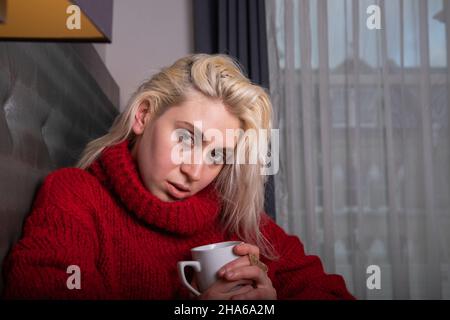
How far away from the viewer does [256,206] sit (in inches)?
46.4

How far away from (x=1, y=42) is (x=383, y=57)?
1.89 metres

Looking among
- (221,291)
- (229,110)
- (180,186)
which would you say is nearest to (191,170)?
(180,186)

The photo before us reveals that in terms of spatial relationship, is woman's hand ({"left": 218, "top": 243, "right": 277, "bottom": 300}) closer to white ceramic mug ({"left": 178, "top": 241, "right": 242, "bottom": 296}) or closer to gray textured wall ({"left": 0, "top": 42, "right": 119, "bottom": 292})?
white ceramic mug ({"left": 178, "top": 241, "right": 242, "bottom": 296})

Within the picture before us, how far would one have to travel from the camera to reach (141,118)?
1101mm

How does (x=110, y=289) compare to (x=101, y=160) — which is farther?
(x=101, y=160)

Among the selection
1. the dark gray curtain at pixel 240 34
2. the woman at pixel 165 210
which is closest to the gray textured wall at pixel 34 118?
the woman at pixel 165 210

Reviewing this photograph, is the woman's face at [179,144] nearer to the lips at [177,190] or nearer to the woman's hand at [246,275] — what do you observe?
the lips at [177,190]

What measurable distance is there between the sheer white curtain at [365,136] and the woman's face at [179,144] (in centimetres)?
120

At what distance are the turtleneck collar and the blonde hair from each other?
8cm

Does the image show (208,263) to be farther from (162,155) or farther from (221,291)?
(162,155)

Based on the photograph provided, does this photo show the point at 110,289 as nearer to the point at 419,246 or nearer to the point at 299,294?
the point at 299,294

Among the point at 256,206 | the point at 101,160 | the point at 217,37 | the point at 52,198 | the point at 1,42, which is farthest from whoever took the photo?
the point at 217,37

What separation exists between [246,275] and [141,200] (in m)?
0.26

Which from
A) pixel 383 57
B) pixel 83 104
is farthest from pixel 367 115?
pixel 83 104
